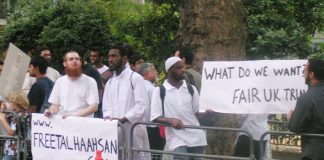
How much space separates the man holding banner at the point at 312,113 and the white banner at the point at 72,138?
225cm

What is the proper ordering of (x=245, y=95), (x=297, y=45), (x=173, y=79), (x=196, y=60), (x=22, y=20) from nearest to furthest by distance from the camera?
1. (x=245, y=95)
2. (x=173, y=79)
3. (x=196, y=60)
4. (x=297, y=45)
5. (x=22, y=20)

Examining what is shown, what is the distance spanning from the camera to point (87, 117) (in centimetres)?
893

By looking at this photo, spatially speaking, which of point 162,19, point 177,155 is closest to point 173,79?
point 177,155

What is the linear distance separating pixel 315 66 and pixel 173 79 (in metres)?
1.93

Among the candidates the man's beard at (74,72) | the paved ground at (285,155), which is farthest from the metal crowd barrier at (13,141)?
the paved ground at (285,155)

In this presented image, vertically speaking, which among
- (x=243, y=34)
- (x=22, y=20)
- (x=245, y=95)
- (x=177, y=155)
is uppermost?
(x=22, y=20)

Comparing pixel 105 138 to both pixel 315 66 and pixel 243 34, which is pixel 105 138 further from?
pixel 243 34

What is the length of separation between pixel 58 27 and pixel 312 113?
10.4 metres

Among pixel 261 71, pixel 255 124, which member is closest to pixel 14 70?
pixel 255 124

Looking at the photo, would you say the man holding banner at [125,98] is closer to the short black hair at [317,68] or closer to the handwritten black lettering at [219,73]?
the handwritten black lettering at [219,73]

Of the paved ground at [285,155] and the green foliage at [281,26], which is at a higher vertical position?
the green foliage at [281,26]

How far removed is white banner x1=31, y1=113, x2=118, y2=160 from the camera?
339 inches

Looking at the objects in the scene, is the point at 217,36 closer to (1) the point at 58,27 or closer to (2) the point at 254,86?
(2) the point at 254,86

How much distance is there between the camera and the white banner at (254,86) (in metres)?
8.09
